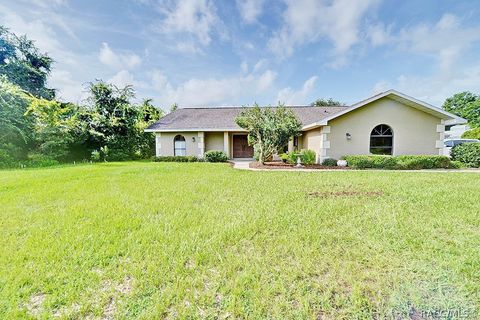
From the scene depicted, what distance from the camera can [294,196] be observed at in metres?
6.30

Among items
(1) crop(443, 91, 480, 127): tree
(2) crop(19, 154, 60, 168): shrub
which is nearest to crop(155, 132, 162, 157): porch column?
(2) crop(19, 154, 60, 168): shrub

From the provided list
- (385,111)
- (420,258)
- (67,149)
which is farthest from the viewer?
(67,149)

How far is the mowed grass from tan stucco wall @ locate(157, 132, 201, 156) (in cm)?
1288

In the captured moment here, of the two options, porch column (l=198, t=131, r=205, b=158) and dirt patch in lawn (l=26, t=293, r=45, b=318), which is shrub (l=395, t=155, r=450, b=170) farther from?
dirt patch in lawn (l=26, t=293, r=45, b=318)

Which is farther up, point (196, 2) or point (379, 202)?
point (196, 2)

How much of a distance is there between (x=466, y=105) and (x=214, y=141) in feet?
188

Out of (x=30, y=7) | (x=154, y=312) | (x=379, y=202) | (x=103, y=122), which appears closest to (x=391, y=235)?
(x=379, y=202)

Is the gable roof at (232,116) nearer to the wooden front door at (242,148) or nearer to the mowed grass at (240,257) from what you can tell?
the wooden front door at (242,148)

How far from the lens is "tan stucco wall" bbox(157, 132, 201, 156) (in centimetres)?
1869

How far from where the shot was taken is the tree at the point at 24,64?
66.5 ft

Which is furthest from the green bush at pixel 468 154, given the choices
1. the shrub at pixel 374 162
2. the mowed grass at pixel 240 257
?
the mowed grass at pixel 240 257

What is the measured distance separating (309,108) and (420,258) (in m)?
20.7

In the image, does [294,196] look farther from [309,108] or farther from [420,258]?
[309,108]

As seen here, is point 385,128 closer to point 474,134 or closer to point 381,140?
point 381,140
